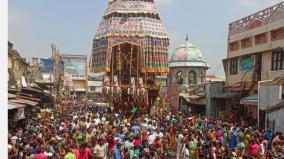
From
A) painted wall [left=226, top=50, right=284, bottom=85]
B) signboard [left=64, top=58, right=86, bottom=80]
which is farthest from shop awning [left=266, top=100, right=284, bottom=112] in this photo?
signboard [left=64, top=58, right=86, bottom=80]

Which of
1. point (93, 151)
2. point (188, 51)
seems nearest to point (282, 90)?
point (93, 151)

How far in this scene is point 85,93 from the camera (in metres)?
84.1

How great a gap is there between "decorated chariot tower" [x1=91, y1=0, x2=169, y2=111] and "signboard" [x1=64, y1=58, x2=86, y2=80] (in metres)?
45.8

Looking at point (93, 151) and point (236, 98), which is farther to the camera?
point (236, 98)

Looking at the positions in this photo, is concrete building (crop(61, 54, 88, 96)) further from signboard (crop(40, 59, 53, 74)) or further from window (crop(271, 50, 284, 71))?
window (crop(271, 50, 284, 71))

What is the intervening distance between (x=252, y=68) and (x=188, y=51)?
2833 cm

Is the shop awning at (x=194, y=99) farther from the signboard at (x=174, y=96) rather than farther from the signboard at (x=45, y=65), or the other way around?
the signboard at (x=45, y=65)

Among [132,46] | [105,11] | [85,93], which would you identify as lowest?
[85,93]

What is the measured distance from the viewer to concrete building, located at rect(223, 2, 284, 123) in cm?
2343

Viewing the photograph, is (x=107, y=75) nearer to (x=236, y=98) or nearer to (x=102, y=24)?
(x=102, y=24)

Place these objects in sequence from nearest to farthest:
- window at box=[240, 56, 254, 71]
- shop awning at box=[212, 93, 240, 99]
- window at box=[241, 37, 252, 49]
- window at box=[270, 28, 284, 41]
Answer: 1. window at box=[270, 28, 284, 41]
2. window at box=[240, 56, 254, 71]
3. window at box=[241, 37, 252, 49]
4. shop awning at box=[212, 93, 240, 99]

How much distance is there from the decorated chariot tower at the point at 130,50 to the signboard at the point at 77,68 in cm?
4576

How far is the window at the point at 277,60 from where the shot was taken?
23.0 m
